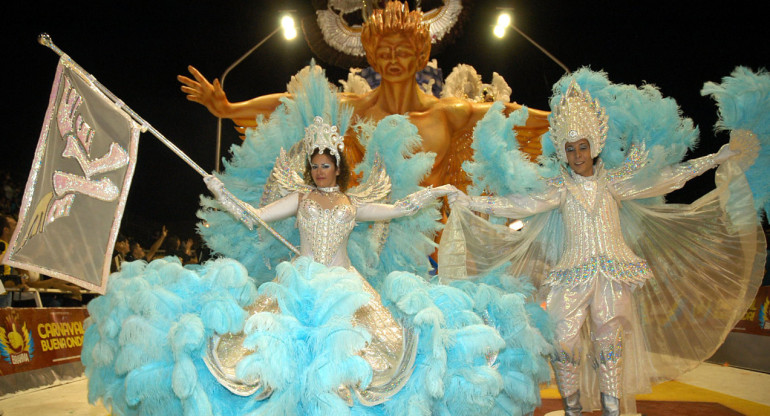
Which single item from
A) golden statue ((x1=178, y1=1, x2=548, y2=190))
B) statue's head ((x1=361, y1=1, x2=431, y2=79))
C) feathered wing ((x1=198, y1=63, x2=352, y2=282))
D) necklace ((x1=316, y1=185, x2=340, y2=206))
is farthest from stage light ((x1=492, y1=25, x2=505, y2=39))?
necklace ((x1=316, y1=185, x2=340, y2=206))

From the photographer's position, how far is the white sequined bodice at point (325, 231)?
361 centimetres

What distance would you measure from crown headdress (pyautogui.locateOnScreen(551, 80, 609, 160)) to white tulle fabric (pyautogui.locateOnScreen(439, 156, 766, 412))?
308mm

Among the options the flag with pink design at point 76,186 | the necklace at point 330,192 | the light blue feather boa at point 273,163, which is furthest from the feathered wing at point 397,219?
the flag with pink design at point 76,186

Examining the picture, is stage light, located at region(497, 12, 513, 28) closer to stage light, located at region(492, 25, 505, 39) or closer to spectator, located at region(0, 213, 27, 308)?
stage light, located at region(492, 25, 505, 39)

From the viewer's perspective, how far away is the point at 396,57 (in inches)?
203

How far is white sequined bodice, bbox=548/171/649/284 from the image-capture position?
3.42m

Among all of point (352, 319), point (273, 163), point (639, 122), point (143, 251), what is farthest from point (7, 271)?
point (639, 122)

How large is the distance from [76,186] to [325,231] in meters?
1.37

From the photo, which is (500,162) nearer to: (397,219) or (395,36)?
(397,219)

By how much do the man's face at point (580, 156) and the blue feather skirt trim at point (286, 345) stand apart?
1217 mm

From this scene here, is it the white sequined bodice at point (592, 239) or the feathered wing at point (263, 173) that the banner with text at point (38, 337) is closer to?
the feathered wing at point (263, 173)

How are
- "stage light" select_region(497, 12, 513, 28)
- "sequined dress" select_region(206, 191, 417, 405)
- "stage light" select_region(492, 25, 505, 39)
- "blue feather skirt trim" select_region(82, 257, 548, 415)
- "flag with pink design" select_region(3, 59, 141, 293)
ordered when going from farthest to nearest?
"stage light" select_region(492, 25, 505, 39) → "stage light" select_region(497, 12, 513, 28) → "flag with pink design" select_region(3, 59, 141, 293) → "sequined dress" select_region(206, 191, 417, 405) → "blue feather skirt trim" select_region(82, 257, 548, 415)

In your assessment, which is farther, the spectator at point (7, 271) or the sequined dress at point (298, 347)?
the spectator at point (7, 271)

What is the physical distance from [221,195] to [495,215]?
5.59 ft
